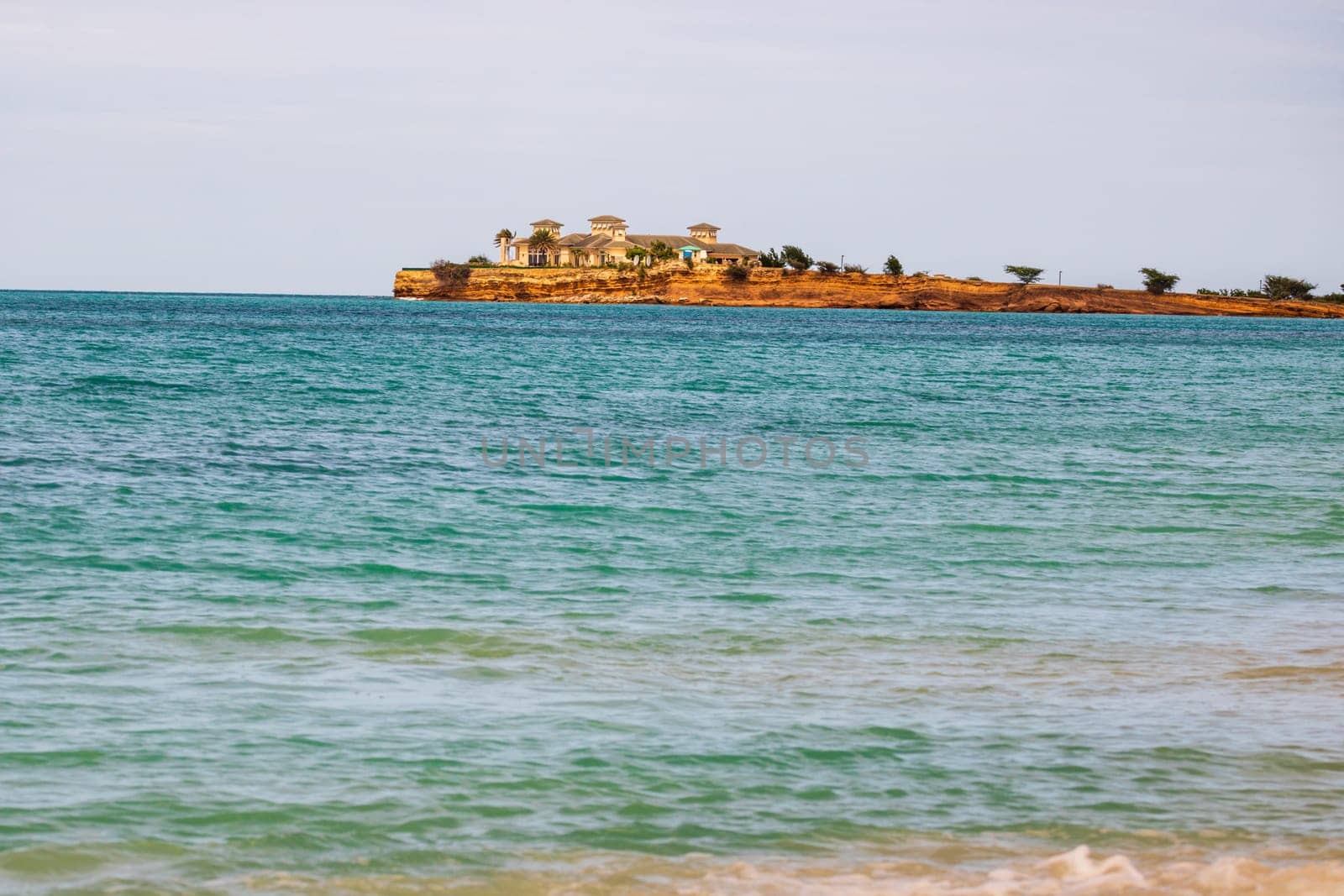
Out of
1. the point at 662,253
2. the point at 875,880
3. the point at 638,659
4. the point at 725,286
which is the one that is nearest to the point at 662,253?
the point at 662,253

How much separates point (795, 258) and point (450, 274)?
4712 cm

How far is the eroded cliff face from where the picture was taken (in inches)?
6363

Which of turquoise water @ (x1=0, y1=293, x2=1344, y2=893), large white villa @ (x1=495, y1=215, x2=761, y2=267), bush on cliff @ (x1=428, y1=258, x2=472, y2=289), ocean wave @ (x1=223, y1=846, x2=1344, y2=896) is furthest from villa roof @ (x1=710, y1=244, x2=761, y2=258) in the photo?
ocean wave @ (x1=223, y1=846, x2=1344, y2=896)

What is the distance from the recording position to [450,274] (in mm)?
180875

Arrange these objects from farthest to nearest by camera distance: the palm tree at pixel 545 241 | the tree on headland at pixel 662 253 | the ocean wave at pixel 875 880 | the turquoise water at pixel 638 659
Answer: the palm tree at pixel 545 241 < the tree on headland at pixel 662 253 < the turquoise water at pixel 638 659 < the ocean wave at pixel 875 880

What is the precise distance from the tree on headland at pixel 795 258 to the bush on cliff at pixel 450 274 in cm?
4282

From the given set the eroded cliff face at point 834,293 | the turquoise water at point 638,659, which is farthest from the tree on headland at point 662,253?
the turquoise water at point 638,659

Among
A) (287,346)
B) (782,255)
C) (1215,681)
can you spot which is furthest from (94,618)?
(782,255)

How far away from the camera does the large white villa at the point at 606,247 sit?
586 ft

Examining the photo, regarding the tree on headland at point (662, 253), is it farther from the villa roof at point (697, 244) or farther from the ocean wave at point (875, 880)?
the ocean wave at point (875, 880)

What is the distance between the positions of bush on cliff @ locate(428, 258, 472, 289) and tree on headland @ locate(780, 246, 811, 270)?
4282 cm

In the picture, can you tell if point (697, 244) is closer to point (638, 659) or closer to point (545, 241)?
point (545, 241)

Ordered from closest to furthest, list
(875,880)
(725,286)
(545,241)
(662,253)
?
(875,880) < (725,286) < (662,253) < (545,241)

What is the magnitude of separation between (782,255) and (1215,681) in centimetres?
17490
